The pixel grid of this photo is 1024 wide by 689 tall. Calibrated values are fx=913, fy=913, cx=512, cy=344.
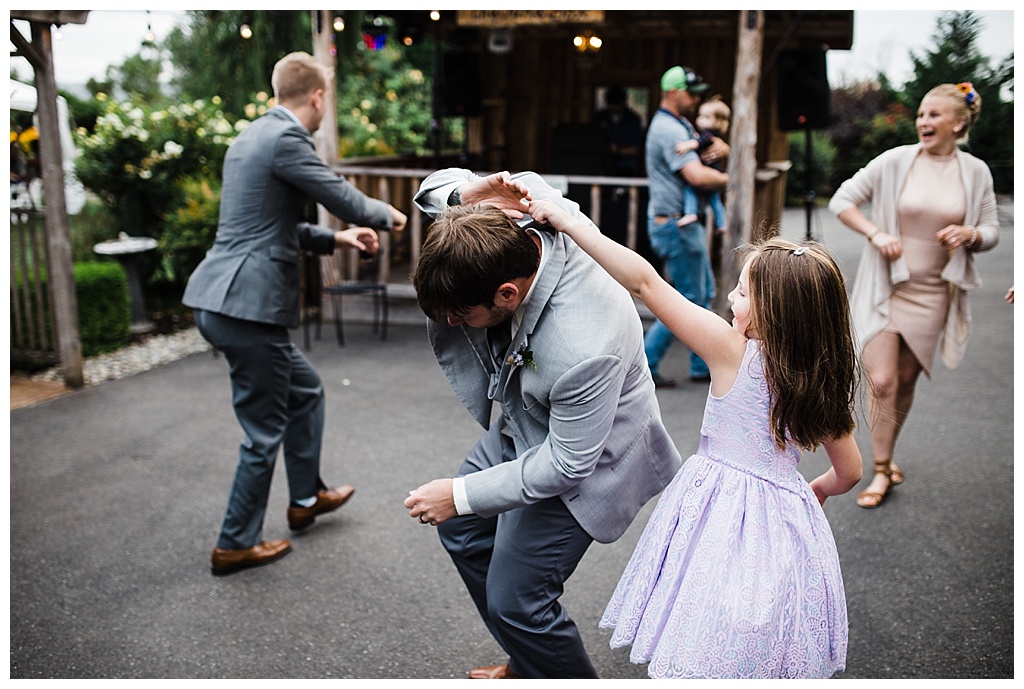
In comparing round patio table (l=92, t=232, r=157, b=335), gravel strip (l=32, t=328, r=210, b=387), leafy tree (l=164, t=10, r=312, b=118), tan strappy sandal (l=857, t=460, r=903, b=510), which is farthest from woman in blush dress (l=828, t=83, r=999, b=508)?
leafy tree (l=164, t=10, r=312, b=118)

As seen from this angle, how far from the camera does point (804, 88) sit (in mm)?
9375

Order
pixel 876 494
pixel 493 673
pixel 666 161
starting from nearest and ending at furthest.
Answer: pixel 493 673
pixel 876 494
pixel 666 161

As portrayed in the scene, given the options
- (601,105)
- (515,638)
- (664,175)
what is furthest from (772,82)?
(515,638)

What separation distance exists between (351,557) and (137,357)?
4.60 m

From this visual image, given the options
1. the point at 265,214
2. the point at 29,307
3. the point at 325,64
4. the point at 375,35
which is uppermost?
the point at 375,35

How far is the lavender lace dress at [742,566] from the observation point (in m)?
2.09

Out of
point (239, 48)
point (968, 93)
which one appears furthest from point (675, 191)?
point (239, 48)

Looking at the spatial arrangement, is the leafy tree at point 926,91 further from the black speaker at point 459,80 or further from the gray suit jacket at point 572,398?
the black speaker at point 459,80

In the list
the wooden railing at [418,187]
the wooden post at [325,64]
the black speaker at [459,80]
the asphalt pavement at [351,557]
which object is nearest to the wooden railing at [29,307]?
the asphalt pavement at [351,557]

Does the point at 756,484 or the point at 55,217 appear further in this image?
the point at 55,217

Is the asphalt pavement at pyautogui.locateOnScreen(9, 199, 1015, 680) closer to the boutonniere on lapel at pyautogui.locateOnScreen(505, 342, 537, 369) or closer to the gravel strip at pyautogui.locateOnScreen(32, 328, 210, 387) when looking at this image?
the gravel strip at pyautogui.locateOnScreen(32, 328, 210, 387)

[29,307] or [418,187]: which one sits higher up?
[418,187]

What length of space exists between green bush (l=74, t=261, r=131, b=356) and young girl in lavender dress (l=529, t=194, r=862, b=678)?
20.3ft

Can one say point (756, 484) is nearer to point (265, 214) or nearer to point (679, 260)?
point (265, 214)
